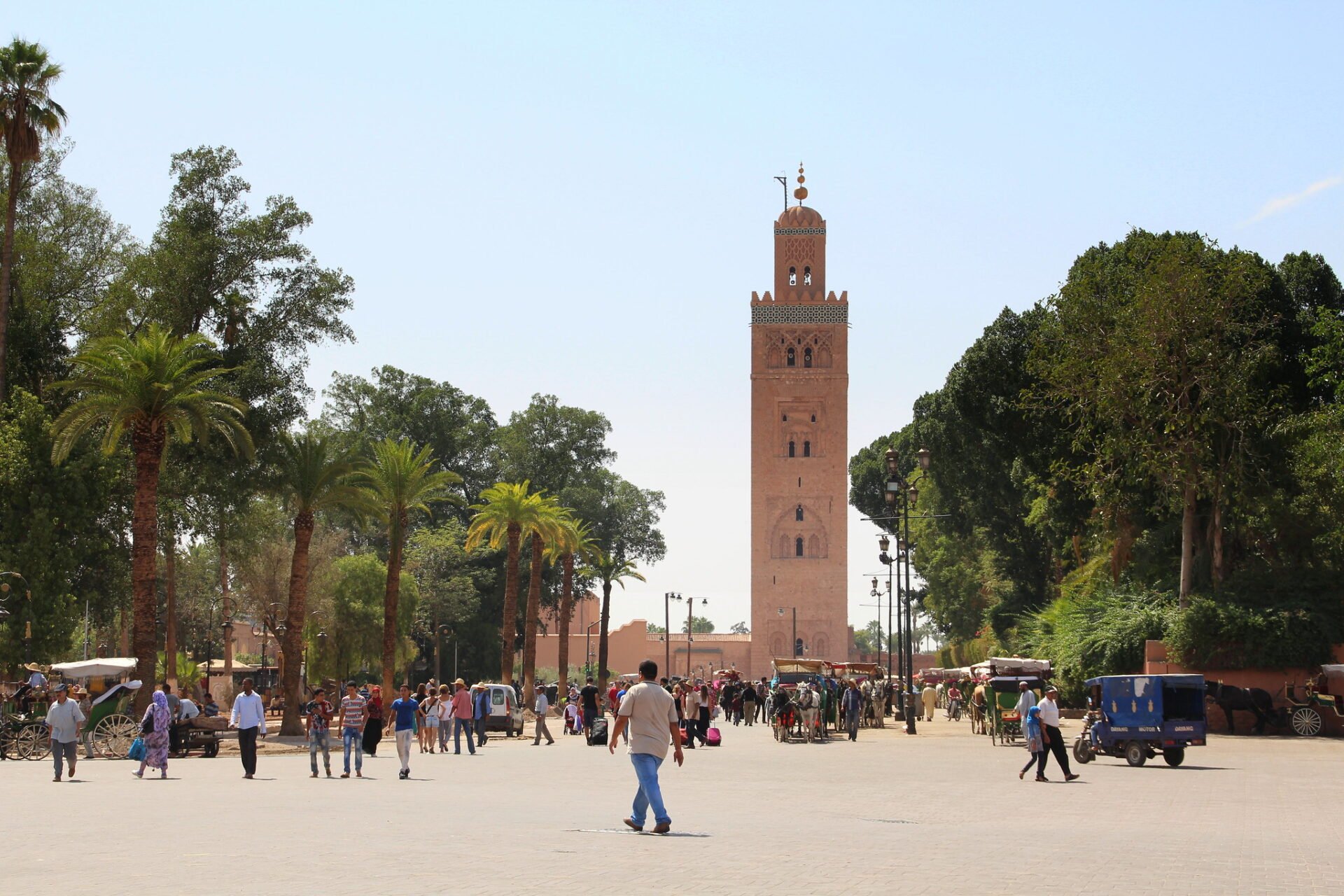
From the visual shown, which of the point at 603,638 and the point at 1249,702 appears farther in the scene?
the point at 603,638

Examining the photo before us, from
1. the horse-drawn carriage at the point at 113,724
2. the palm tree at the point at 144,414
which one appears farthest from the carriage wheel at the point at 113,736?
the palm tree at the point at 144,414

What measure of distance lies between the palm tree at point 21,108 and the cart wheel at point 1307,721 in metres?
28.9

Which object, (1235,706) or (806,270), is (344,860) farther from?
(806,270)

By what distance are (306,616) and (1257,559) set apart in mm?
37264

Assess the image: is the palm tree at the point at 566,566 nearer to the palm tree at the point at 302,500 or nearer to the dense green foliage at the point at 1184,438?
the dense green foliage at the point at 1184,438

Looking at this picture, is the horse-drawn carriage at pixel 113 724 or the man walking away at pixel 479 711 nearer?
the horse-drawn carriage at pixel 113 724

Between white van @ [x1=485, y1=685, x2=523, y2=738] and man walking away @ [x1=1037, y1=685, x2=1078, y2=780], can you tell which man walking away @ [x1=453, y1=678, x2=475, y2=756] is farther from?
man walking away @ [x1=1037, y1=685, x2=1078, y2=780]

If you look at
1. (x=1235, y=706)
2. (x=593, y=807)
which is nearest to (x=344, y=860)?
(x=593, y=807)

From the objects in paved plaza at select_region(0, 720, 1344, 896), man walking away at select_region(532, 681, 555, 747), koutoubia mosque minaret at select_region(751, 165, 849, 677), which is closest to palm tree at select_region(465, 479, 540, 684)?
man walking away at select_region(532, 681, 555, 747)

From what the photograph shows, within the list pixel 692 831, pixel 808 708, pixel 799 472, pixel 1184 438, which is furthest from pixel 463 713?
pixel 799 472

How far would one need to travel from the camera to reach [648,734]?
469 inches

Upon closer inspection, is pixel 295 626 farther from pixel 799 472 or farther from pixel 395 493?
pixel 799 472

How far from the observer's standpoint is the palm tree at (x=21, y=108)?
34.2 m

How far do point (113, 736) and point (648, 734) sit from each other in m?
16.7
